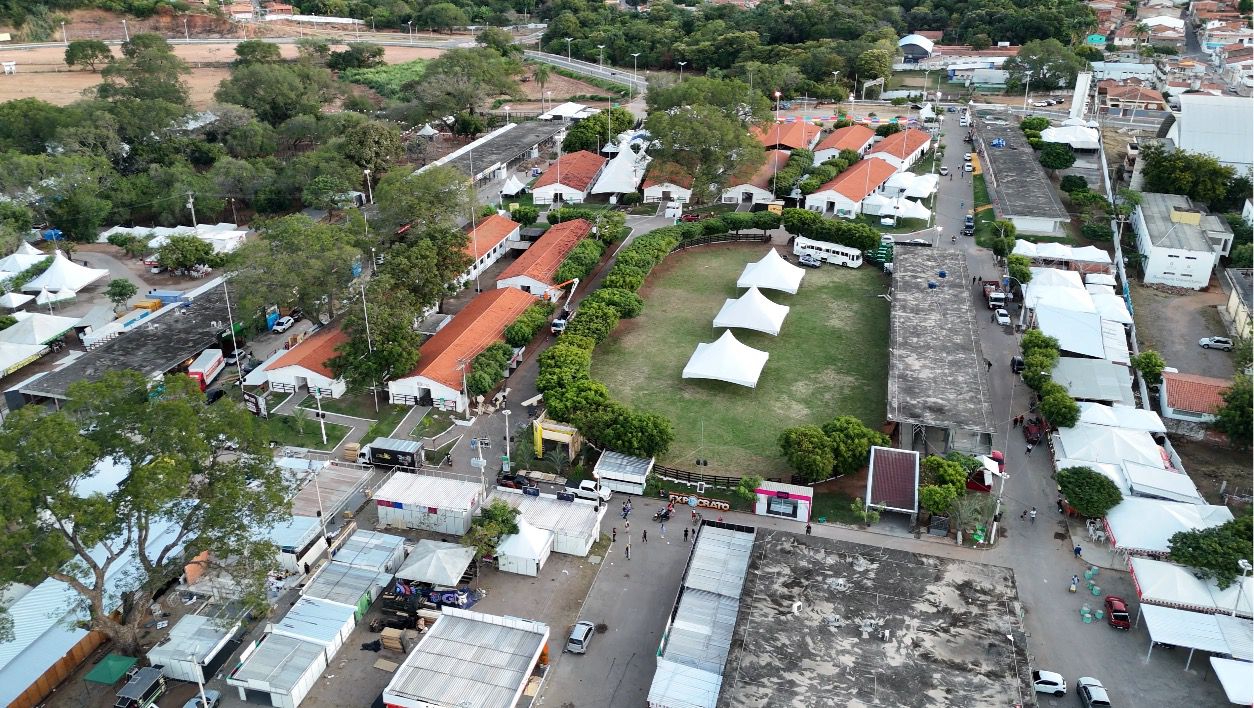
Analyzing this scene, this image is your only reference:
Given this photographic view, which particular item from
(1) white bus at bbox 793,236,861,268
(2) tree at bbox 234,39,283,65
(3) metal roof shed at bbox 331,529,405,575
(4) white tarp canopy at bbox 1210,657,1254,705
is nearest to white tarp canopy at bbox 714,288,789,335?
(1) white bus at bbox 793,236,861,268

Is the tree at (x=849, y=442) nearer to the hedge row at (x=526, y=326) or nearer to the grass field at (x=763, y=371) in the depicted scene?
the grass field at (x=763, y=371)

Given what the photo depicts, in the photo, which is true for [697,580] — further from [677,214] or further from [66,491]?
[677,214]

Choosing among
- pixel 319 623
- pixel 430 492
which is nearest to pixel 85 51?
pixel 430 492

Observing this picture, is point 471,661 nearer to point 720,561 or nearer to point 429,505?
point 429,505

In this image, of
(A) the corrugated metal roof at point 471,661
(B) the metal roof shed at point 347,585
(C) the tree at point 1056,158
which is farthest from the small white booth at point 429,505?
(C) the tree at point 1056,158

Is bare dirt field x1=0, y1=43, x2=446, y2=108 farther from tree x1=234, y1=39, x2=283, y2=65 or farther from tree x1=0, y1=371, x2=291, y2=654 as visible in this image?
tree x1=0, y1=371, x2=291, y2=654

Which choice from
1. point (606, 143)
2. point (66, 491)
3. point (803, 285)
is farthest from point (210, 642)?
point (606, 143)
